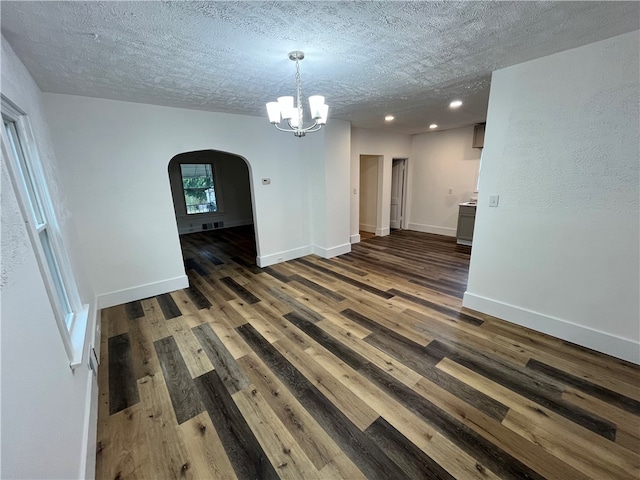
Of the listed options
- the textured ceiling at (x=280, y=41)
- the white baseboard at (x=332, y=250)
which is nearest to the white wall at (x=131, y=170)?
Answer: the textured ceiling at (x=280, y=41)

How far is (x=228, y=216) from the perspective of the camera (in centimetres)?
812

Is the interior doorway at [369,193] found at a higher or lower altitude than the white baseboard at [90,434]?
higher

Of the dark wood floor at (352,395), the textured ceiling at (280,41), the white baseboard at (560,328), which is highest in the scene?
the textured ceiling at (280,41)

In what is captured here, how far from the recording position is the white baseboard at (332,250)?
493cm

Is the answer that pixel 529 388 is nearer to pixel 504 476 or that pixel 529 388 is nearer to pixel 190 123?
pixel 504 476

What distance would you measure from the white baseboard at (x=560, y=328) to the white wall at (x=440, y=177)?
3.82 m

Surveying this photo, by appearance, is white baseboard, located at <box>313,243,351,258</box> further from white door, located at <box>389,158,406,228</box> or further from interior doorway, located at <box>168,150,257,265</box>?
white door, located at <box>389,158,406,228</box>

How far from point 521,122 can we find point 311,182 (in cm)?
317

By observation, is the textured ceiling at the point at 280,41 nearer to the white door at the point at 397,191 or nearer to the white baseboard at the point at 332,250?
the white baseboard at the point at 332,250

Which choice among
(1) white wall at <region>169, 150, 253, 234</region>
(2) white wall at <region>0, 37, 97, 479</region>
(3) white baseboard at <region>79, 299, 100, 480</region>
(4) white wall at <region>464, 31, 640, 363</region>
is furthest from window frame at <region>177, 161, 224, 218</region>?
(4) white wall at <region>464, 31, 640, 363</region>

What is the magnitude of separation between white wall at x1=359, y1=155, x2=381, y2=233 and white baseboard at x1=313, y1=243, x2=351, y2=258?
6.15 feet

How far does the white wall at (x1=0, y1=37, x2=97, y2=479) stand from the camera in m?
0.83

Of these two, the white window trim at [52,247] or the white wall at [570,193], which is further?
the white wall at [570,193]

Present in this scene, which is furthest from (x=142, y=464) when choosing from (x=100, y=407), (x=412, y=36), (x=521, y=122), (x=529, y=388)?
(x=521, y=122)
